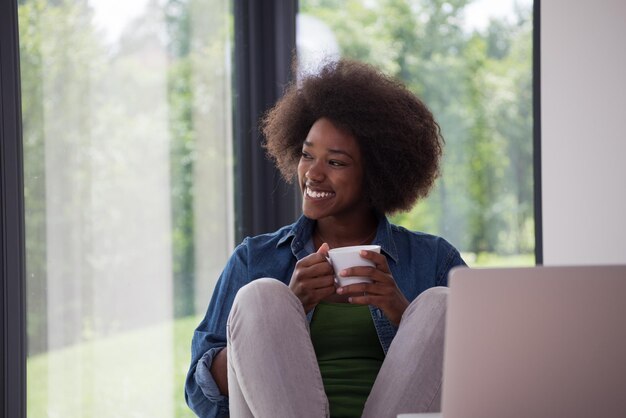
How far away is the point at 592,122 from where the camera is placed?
2641mm

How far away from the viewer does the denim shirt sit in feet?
7.55

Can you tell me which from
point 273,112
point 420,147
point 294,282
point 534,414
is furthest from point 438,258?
point 534,414

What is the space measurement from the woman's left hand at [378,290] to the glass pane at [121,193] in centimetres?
105

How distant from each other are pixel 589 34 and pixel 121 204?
5.16ft

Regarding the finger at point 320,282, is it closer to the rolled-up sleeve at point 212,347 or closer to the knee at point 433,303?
the knee at point 433,303

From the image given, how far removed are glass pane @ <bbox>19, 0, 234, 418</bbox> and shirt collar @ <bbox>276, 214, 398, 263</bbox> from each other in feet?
2.42

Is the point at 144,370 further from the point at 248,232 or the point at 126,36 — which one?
the point at 126,36

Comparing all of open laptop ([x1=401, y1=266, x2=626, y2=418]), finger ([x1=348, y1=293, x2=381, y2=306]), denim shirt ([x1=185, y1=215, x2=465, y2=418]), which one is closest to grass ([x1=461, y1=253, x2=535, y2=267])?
denim shirt ([x1=185, y1=215, x2=465, y2=418])

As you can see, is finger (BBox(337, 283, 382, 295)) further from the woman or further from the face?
the face

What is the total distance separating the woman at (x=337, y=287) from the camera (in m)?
1.93

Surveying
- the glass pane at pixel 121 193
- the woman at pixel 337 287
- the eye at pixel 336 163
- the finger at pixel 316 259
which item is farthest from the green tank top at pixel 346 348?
the glass pane at pixel 121 193

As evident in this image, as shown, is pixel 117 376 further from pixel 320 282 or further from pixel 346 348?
pixel 320 282

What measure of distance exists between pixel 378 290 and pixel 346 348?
290 millimetres

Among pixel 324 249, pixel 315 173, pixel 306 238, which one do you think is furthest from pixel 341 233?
pixel 324 249
